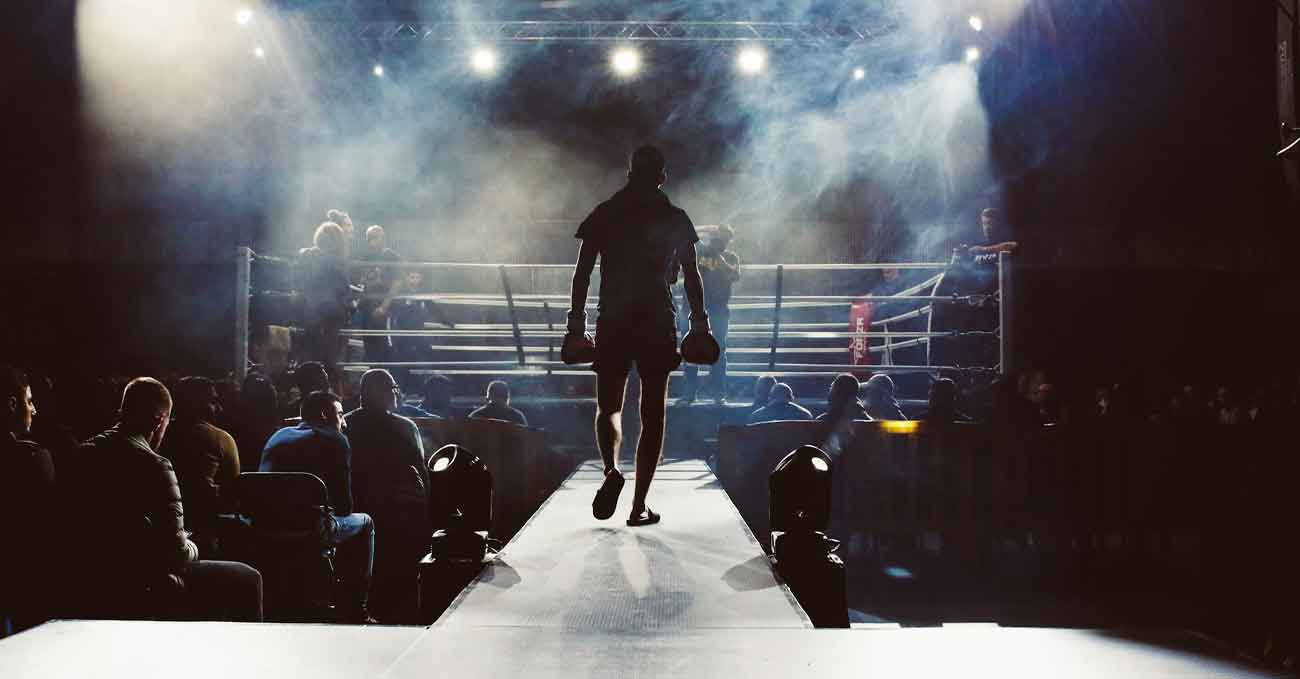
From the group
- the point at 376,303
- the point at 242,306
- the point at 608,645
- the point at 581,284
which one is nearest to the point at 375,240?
the point at 376,303

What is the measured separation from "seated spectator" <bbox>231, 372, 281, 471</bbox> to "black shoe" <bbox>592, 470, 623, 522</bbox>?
9.11 ft

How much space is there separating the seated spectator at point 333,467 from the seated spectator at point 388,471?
44 cm

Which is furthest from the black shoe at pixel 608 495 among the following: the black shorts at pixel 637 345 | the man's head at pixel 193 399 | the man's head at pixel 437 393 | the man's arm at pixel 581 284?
the man's head at pixel 437 393

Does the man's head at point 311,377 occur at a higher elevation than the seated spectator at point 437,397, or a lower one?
higher

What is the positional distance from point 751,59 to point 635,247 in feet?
23.2

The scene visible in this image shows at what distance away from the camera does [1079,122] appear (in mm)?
11430

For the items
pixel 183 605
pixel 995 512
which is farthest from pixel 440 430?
pixel 995 512

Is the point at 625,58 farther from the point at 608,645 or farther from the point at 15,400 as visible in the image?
the point at 608,645

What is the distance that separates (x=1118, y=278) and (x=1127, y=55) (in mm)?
3114

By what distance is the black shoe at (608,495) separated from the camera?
10.3 ft

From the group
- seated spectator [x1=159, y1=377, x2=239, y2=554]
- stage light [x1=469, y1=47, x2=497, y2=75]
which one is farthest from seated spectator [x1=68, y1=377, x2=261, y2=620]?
stage light [x1=469, y1=47, x2=497, y2=75]

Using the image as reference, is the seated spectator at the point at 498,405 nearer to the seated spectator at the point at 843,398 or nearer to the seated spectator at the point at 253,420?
the seated spectator at the point at 253,420

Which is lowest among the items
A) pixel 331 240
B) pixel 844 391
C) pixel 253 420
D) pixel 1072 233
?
pixel 253 420

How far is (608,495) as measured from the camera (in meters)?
3.15
